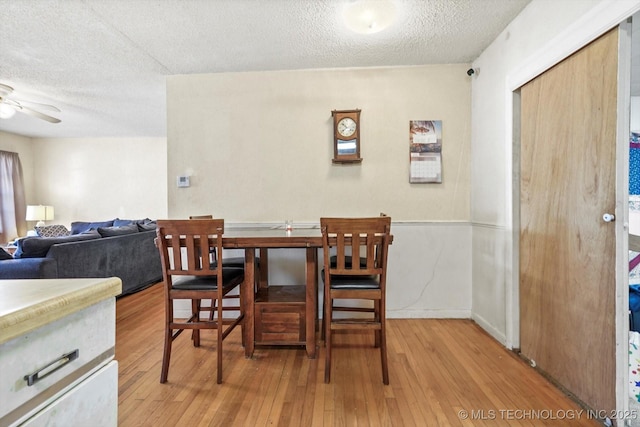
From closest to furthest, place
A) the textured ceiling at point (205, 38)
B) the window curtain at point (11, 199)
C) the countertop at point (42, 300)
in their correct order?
the countertop at point (42, 300) → the textured ceiling at point (205, 38) → the window curtain at point (11, 199)

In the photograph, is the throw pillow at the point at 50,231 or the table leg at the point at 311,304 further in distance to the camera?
the throw pillow at the point at 50,231

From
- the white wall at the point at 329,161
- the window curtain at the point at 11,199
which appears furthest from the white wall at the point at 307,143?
the window curtain at the point at 11,199

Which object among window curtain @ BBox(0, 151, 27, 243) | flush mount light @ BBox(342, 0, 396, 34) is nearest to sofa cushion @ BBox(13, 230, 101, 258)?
flush mount light @ BBox(342, 0, 396, 34)

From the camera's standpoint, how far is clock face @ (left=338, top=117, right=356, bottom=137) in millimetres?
2721

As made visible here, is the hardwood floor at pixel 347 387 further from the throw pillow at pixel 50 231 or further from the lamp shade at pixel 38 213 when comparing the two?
the lamp shade at pixel 38 213

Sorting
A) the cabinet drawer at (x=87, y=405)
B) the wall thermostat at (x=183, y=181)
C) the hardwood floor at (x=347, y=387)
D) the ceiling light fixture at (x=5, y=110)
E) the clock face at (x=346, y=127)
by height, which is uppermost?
the ceiling light fixture at (x=5, y=110)

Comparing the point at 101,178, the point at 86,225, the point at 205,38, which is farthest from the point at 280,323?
the point at 101,178

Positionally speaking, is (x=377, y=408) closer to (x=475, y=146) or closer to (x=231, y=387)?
(x=231, y=387)

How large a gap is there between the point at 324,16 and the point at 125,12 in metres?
1.39

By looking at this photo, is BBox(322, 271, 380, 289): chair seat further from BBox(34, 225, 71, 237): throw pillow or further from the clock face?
BBox(34, 225, 71, 237): throw pillow

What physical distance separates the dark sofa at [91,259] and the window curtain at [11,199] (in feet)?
10.9

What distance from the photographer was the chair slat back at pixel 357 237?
1658 millimetres

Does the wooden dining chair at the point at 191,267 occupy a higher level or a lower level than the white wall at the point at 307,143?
lower

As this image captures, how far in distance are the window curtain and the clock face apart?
634cm
